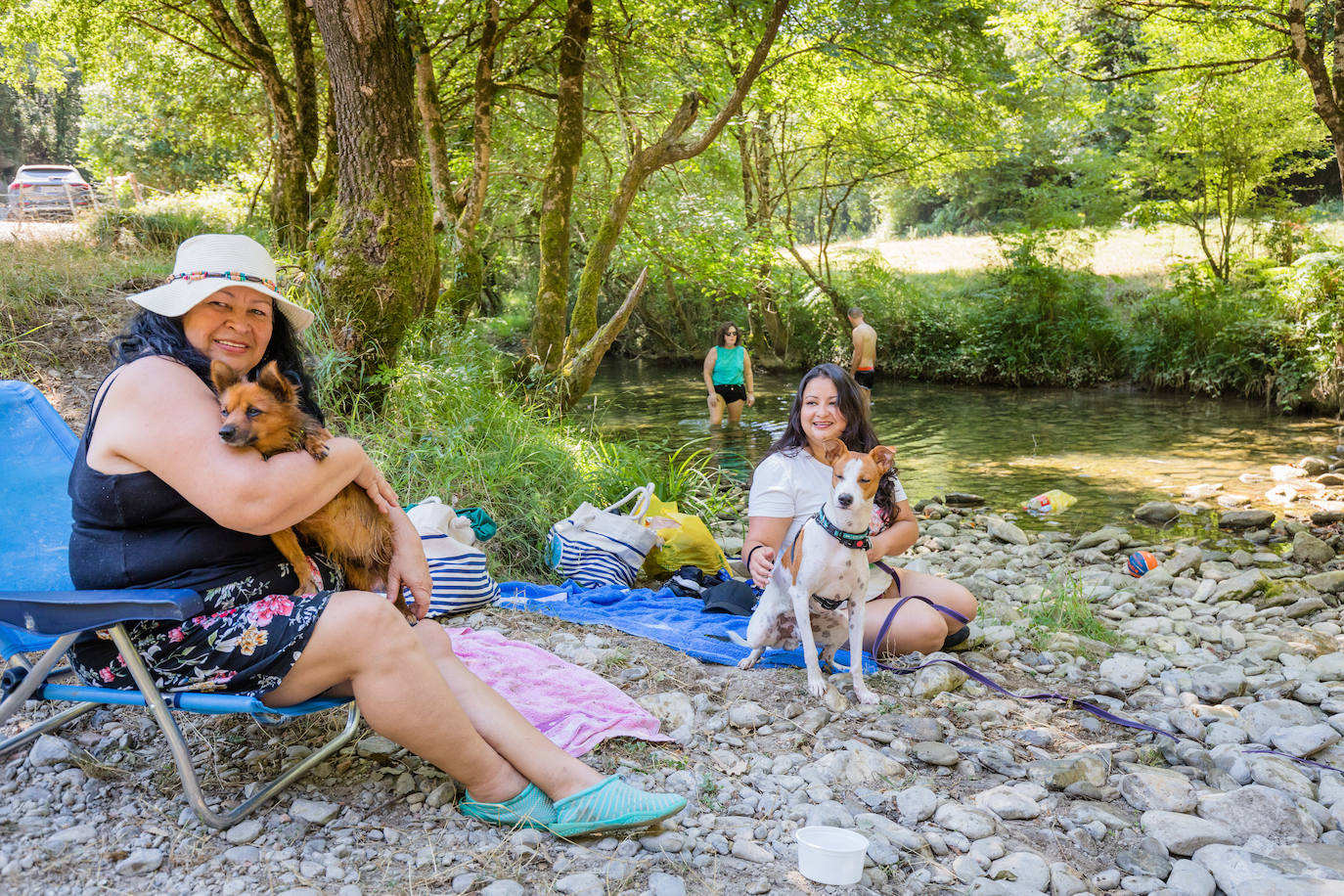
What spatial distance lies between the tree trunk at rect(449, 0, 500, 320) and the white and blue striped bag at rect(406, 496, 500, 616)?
Answer: 4.50m

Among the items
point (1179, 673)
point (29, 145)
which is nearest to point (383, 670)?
point (1179, 673)

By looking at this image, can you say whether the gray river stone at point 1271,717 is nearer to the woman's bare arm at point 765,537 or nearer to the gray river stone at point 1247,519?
the woman's bare arm at point 765,537

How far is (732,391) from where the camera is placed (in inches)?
501

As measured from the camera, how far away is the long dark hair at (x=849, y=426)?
3754 millimetres

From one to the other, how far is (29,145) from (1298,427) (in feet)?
165

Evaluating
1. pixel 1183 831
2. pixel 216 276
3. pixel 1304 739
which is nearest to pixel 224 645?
pixel 216 276

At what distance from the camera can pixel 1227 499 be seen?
884 cm

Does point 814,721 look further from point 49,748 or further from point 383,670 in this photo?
point 49,748

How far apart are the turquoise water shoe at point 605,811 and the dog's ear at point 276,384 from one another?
1.31 m

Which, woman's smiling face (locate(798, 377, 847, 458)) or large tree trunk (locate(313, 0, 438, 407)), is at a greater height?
large tree trunk (locate(313, 0, 438, 407))

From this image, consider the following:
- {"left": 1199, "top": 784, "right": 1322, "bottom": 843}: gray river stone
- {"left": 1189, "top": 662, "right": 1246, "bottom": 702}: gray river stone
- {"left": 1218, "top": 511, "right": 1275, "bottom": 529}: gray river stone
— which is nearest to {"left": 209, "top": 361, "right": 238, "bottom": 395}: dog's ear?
{"left": 1199, "top": 784, "right": 1322, "bottom": 843}: gray river stone

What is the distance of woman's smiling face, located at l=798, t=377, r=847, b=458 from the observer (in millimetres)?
3742

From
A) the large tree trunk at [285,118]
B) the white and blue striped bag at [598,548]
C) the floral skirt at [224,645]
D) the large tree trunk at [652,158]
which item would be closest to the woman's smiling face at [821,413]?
the white and blue striped bag at [598,548]

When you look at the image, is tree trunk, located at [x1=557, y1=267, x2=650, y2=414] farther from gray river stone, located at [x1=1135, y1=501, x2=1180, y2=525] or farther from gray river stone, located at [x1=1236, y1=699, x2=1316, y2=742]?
gray river stone, located at [x1=1236, y1=699, x2=1316, y2=742]
